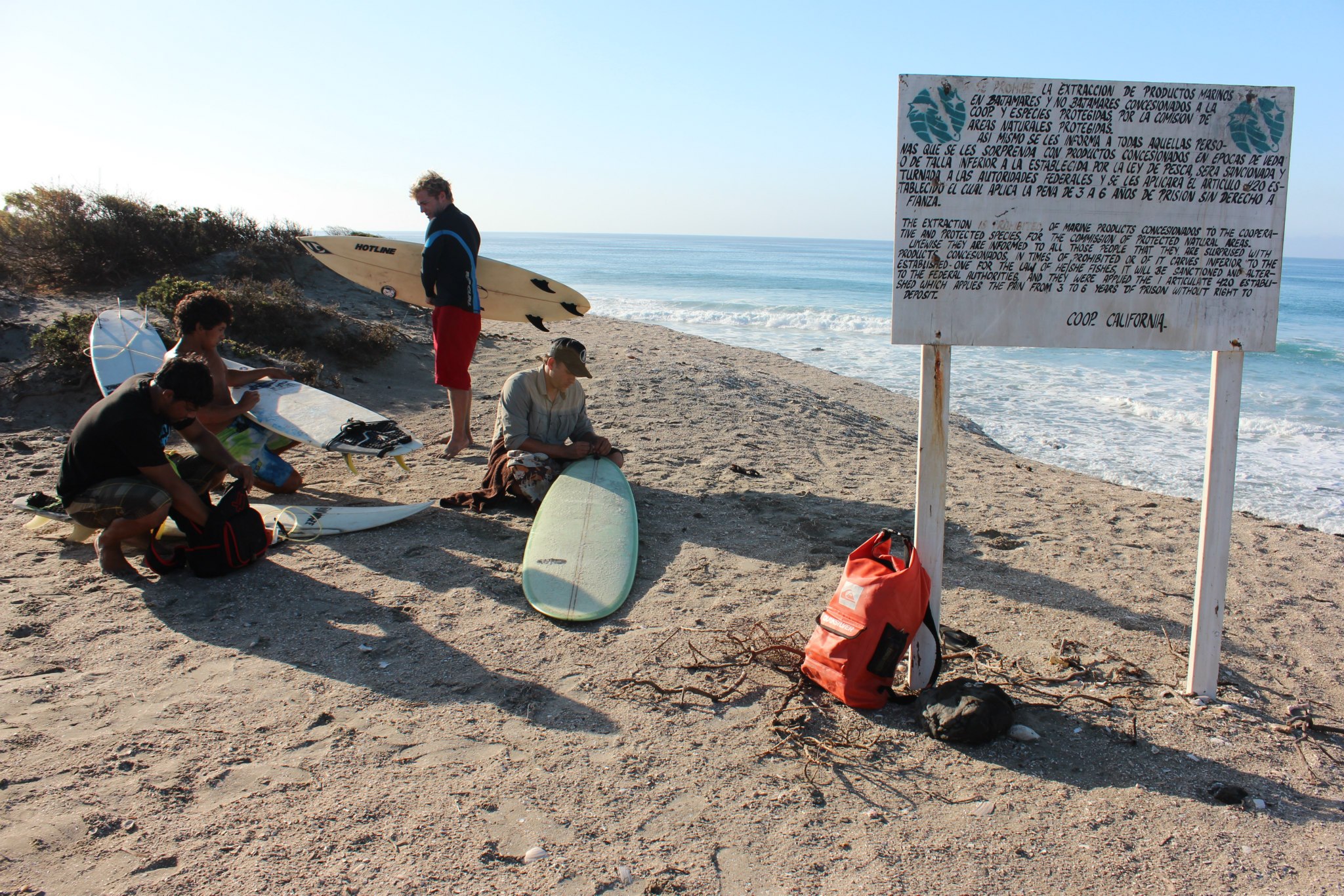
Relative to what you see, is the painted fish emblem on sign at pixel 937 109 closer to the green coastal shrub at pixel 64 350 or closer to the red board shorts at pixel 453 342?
the red board shorts at pixel 453 342

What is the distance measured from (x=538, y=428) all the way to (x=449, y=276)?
1.41 metres

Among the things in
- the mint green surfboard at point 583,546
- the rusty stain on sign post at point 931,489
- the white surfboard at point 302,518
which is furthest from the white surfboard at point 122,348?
the rusty stain on sign post at point 931,489

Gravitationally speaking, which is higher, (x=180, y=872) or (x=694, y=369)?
(x=694, y=369)

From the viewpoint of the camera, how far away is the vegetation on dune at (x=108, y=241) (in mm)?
10656

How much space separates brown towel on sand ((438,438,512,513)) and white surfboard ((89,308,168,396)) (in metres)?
2.40

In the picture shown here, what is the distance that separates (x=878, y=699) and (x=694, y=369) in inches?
263

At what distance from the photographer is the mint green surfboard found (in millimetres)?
3846

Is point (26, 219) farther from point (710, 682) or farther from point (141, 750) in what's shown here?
point (710, 682)

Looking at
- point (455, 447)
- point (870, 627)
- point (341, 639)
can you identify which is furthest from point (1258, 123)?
point (455, 447)

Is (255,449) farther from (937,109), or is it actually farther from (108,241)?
(108,241)

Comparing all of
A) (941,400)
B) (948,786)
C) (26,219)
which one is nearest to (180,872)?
(948,786)

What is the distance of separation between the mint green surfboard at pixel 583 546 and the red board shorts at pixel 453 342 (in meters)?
1.31

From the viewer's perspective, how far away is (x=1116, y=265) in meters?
2.91

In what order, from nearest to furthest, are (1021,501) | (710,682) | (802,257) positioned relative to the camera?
(710,682)
(1021,501)
(802,257)
